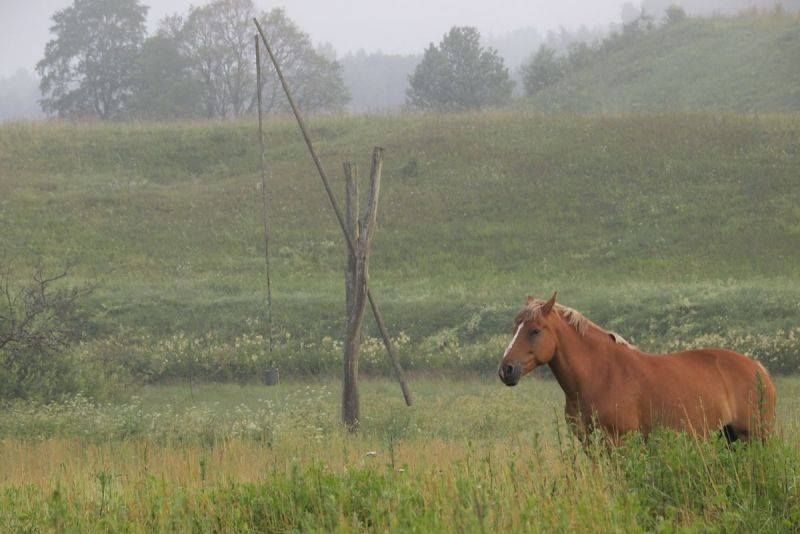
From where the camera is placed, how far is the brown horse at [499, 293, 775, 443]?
10.5m

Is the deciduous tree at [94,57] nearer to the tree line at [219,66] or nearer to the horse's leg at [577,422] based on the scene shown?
the tree line at [219,66]

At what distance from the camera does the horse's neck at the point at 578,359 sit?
10.6 m

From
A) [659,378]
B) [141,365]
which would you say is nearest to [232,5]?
[141,365]

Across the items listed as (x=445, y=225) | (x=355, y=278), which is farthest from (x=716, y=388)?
(x=445, y=225)

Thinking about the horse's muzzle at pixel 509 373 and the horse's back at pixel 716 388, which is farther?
the horse's back at pixel 716 388

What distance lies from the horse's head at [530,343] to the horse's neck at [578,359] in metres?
0.12

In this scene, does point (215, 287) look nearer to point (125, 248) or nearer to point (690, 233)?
point (125, 248)

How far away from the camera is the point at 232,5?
89125mm

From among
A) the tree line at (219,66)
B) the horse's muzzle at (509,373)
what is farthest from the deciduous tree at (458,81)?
the horse's muzzle at (509,373)

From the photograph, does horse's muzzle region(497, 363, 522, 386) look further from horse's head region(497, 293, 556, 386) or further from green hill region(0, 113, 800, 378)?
green hill region(0, 113, 800, 378)

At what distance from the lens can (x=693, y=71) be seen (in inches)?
2576

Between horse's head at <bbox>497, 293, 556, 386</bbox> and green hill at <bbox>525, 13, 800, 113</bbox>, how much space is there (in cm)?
4741

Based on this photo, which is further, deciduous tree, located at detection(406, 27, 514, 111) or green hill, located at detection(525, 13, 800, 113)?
deciduous tree, located at detection(406, 27, 514, 111)

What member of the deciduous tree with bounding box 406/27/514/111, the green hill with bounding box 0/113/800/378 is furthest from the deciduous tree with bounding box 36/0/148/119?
the green hill with bounding box 0/113/800/378
